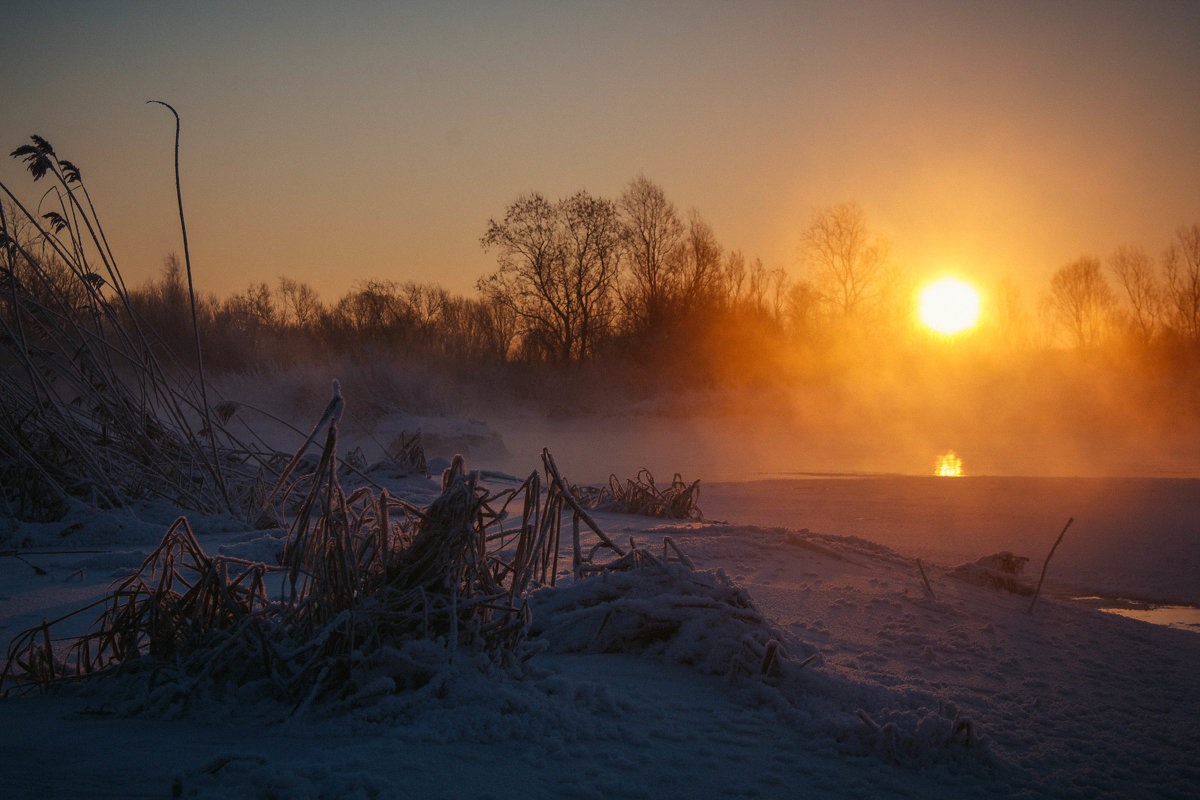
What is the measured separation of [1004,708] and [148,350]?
17.1 feet

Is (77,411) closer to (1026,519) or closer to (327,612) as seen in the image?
(327,612)

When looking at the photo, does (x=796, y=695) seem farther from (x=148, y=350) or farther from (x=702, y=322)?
(x=702, y=322)

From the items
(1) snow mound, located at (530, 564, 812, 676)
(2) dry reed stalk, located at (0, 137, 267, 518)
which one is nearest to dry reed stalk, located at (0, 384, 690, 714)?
(1) snow mound, located at (530, 564, 812, 676)

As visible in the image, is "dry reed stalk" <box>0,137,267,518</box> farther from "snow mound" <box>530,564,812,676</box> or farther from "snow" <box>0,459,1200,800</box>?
"snow mound" <box>530,564,812,676</box>

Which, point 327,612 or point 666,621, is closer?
point 327,612

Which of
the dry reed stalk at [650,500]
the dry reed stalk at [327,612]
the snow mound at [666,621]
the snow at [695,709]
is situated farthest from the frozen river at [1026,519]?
the dry reed stalk at [327,612]

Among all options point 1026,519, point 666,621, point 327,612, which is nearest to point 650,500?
point 1026,519

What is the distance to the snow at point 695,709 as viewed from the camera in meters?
1.66

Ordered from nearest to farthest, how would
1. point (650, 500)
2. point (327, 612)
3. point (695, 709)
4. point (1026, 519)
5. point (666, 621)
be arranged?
point (327, 612) < point (695, 709) < point (666, 621) < point (650, 500) < point (1026, 519)

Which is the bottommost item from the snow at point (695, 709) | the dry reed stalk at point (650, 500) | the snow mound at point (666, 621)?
the snow at point (695, 709)

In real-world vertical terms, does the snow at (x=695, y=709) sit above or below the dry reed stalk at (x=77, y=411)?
below

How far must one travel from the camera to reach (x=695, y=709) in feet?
7.05

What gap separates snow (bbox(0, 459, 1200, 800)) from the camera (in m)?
1.66

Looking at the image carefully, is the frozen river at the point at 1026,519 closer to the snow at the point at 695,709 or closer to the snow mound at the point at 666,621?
the snow at the point at 695,709
